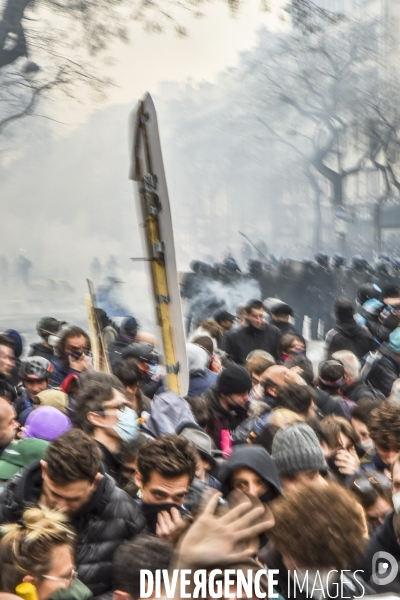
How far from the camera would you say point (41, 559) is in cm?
189

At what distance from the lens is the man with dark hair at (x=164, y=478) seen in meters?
2.37

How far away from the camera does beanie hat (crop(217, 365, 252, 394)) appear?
3.75 m

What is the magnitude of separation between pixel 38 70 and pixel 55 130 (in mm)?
652

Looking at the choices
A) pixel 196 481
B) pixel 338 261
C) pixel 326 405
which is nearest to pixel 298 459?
pixel 196 481

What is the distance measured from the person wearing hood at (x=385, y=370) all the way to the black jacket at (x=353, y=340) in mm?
746

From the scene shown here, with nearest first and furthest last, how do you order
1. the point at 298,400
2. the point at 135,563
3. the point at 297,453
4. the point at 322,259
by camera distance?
1. the point at 135,563
2. the point at 297,453
3. the point at 298,400
4. the point at 322,259

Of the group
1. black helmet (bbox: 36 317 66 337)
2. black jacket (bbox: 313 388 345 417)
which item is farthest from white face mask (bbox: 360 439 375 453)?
black helmet (bbox: 36 317 66 337)

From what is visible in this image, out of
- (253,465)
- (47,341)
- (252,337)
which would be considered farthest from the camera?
(252,337)

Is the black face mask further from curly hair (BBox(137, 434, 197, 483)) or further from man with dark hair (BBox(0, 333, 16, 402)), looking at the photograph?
man with dark hair (BBox(0, 333, 16, 402))

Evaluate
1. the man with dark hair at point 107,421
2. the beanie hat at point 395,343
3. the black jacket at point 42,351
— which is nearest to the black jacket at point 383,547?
the man with dark hair at point 107,421

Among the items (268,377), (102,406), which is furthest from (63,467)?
(268,377)

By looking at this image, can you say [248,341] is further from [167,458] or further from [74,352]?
[167,458]

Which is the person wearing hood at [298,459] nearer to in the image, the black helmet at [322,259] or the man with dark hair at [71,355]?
the man with dark hair at [71,355]

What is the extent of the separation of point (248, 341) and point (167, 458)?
149 inches
